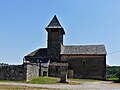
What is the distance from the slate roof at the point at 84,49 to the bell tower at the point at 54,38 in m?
1.58

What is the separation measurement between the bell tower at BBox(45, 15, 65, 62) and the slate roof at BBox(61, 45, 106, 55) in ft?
5.19

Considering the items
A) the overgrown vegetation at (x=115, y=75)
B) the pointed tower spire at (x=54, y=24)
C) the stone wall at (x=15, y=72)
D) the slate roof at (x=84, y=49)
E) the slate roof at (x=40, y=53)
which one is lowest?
the overgrown vegetation at (x=115, y=75)

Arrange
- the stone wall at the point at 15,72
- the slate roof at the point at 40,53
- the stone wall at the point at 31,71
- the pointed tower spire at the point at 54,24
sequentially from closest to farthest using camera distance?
the stone wall at the point at 15,72 < the stone wall at the point at 31,71 < the slate roof at the point at 40,53 < the pointed tower spire at the point at 54,24

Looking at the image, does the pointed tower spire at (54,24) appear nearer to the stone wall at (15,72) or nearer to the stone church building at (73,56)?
the stone church building at (73,56)

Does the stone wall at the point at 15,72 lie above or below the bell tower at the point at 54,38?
below

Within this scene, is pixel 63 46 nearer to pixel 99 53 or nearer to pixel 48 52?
pixel 48 52

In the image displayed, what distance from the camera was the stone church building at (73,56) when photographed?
206 feet

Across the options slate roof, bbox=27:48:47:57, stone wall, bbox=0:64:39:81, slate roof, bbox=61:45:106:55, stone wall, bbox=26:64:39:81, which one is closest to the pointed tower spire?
slate roof, bbox=61:45:106:55

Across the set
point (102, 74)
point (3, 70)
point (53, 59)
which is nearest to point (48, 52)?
point (53, 59)

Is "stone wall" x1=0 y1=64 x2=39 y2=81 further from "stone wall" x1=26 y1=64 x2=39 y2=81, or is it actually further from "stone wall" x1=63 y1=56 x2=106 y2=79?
"stone wall" x1=63 y1=56 x2=106 y2=79

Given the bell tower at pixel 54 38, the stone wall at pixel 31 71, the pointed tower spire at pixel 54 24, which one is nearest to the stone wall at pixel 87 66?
the bell tower at pixel 54 38

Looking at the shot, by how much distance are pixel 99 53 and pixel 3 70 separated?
2774 cm

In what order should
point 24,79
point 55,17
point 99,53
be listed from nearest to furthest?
point 24,79
point 99,53
point 55,17

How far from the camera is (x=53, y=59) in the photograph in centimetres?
6388
